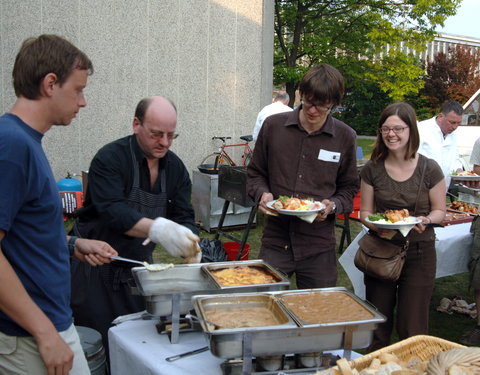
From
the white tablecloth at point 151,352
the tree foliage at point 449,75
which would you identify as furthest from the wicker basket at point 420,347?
the tree foliage at point 449,75

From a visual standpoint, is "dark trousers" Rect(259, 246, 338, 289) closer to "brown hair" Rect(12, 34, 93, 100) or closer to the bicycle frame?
"brown hair" Rect(12, 34, 93, 100)

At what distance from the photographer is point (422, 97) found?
2117cm

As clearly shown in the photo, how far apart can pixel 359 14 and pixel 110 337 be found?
14824 mm

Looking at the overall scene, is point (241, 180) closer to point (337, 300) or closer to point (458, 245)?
point (458, 245)

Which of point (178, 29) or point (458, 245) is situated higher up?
point (178, 29)

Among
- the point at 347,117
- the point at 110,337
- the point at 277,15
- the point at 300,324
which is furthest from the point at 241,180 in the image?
the point at 347,117

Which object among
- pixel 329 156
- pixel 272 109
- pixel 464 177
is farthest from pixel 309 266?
pixel 272 109

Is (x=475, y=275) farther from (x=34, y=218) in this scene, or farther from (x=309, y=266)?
(x=34, y=218)

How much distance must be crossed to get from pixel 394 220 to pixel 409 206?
0.82 ft

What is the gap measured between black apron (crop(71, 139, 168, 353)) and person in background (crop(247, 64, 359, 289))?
60 cm

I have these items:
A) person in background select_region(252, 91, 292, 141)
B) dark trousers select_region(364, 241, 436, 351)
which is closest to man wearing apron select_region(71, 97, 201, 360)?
dark trousers select_region(364, 241, 436, 351)

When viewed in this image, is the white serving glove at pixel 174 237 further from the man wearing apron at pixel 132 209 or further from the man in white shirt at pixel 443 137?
the man in white shirt at pixel 443 137

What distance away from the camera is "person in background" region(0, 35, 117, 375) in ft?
4.17

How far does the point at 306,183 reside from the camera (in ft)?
8.54
